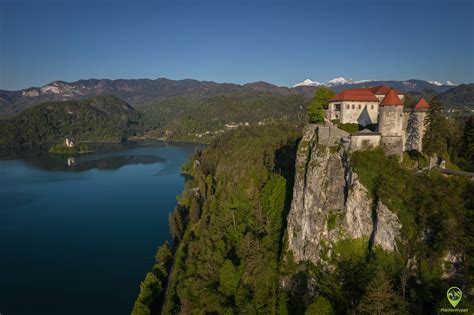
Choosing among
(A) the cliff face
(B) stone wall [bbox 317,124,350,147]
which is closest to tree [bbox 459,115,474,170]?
(A) the cliff face

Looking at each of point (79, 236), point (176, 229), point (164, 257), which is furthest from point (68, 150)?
point (164, 257)

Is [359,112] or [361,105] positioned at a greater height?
[361,105]

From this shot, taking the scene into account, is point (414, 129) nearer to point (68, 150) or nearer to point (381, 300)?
point (381, 300)

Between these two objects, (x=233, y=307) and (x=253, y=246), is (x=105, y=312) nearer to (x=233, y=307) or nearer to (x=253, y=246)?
(x=233, y=307)

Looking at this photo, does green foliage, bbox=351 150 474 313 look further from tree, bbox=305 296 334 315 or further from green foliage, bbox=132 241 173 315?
green foliage, bbox=132 241 173 315

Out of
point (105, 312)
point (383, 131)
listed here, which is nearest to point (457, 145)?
point (383, 131)

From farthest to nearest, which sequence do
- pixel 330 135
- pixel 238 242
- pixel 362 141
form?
pixel 238 242, pixel 330 135, pixel 362 141
